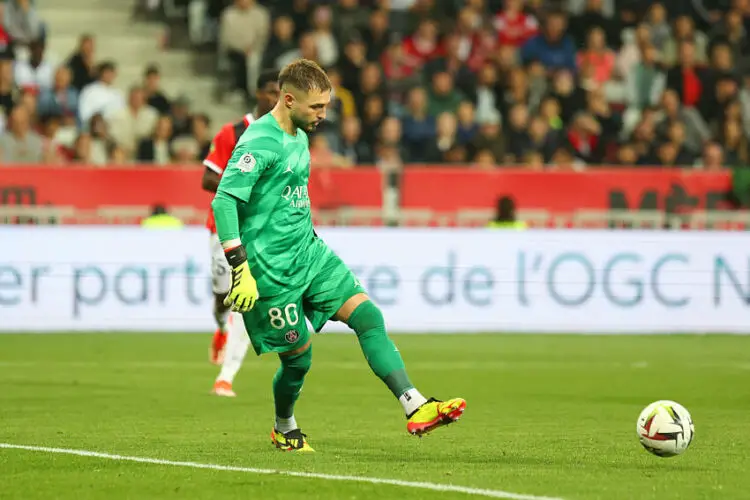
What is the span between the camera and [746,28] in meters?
25.4

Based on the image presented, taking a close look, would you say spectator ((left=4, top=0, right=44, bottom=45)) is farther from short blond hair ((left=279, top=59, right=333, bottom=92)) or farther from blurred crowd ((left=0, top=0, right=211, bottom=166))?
short blond hair ((left=279, top=59, right=333, bottom=92))

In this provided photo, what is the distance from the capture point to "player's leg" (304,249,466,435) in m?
8.49

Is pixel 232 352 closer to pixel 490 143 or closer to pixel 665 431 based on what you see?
pixel 665 431

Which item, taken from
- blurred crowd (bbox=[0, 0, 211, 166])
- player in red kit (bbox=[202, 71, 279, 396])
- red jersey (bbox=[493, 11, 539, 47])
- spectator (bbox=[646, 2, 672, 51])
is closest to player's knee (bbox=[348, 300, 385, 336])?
player in red kit (bbox=[202, 71, 279, 396])

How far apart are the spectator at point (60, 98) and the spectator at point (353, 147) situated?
365 cm

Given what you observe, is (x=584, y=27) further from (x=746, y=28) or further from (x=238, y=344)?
(x=238, y=344)

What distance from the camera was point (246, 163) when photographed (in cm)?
838

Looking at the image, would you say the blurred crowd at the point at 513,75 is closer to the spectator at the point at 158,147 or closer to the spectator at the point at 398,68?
the spectator at the point at 398,68

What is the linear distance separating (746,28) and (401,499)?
1972cm

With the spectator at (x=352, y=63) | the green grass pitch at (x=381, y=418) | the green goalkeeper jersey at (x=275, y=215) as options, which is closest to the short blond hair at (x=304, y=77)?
the green goalkeeper jersey at (x=275, y=215)

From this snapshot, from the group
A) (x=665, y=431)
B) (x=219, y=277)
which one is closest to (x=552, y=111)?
(x=219, y=277)

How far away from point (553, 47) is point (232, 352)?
12788mm

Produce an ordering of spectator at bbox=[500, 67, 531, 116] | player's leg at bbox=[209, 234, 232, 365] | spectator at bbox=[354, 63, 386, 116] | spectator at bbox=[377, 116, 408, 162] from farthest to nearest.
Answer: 1. spectator at bbox=[500, 67, 531, 116]
2. spectator at bbox=[354, 63, 386, 116]
3. spectator at bbox=[377, 116, 408, 162]
4. player's leg at bbox=[209, 234, 232, 365]

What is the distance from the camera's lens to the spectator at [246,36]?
76.1ft
